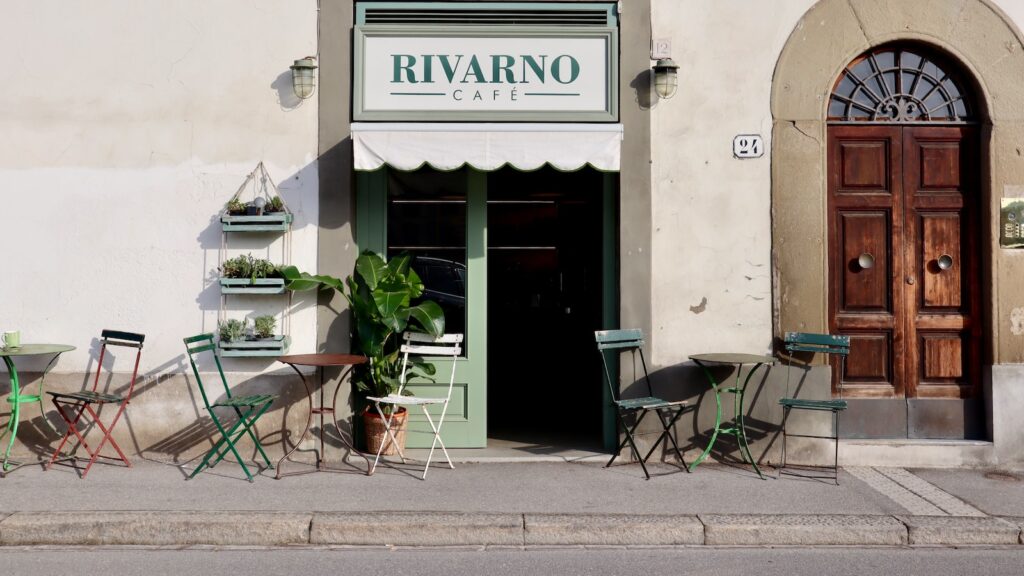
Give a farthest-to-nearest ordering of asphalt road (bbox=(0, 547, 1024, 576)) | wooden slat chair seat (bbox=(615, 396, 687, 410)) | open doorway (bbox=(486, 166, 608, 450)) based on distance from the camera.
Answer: open doorway (bbox=(486, 166, 608, 450))
wooden slat chair seat (bbox=(615, 396, 687, 410))
asphalt road (bbox=(0, 547, 1024, 576))

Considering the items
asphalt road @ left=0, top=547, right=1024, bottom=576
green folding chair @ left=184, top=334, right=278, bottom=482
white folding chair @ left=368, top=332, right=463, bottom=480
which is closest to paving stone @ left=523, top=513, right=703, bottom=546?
asphalt road @ left=0, top=547, right=1024, bottom=576

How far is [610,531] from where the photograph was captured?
16.8 ft

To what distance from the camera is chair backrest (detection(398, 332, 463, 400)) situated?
22.1 ft

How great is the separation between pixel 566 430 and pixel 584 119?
9.74 feet

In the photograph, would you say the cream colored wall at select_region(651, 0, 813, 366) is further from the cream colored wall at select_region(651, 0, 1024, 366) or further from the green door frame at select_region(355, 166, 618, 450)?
the green door frame at select_region(355, 166, 618, 450)

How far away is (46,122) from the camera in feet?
22.2

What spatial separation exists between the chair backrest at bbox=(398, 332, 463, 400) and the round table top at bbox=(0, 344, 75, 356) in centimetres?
255

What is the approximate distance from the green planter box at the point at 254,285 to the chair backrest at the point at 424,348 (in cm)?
107

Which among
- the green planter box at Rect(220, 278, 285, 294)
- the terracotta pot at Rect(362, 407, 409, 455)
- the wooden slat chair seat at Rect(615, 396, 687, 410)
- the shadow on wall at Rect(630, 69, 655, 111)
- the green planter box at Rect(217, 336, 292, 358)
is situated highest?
the shadow on wall at Rect(630, 69, 655, 111)

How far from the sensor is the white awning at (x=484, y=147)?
6344mm

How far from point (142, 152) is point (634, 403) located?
14.3 feet

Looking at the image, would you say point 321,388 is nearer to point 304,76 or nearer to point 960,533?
point 304,76

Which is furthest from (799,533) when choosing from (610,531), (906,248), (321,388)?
(321,388)

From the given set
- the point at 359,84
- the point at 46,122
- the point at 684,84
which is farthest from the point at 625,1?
the point at 46,122
